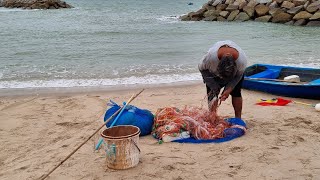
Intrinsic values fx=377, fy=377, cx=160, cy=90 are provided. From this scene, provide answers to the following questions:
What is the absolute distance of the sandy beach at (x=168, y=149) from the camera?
4016 mm

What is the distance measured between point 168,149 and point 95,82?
5165 mm

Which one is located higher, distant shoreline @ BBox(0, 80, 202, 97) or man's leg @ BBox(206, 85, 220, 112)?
man's leg @ BBox(206, 85, 220, 112)

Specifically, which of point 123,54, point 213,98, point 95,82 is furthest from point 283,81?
point 123,54

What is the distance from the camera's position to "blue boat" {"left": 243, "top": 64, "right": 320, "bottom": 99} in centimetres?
690

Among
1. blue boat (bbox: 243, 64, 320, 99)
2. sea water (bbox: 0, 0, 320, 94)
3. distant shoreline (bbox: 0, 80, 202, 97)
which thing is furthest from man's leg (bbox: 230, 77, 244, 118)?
sea water (bbox: 0, 0, 320, 94)

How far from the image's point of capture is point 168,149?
4.63 m

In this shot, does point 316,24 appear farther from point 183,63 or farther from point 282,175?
point 282,175

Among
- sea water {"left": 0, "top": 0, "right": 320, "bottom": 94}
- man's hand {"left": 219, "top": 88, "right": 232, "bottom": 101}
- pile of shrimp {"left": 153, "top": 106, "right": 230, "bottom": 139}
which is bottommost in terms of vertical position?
sea water {"left": 0, "top": 0, "right": 320, "bottom": 94}

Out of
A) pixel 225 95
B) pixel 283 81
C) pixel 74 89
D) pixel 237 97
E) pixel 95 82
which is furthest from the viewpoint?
pixel 95 82

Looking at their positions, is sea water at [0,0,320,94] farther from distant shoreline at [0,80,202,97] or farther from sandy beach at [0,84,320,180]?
sandy beach at [0,84,320,180]

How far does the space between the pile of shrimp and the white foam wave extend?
3985 mm

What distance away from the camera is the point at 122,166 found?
408 cm

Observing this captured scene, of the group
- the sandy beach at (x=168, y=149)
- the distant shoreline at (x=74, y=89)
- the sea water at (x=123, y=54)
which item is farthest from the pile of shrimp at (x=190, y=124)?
the sea water at (x=123, y=54)

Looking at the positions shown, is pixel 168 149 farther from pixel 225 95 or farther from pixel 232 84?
pixel 232 84
